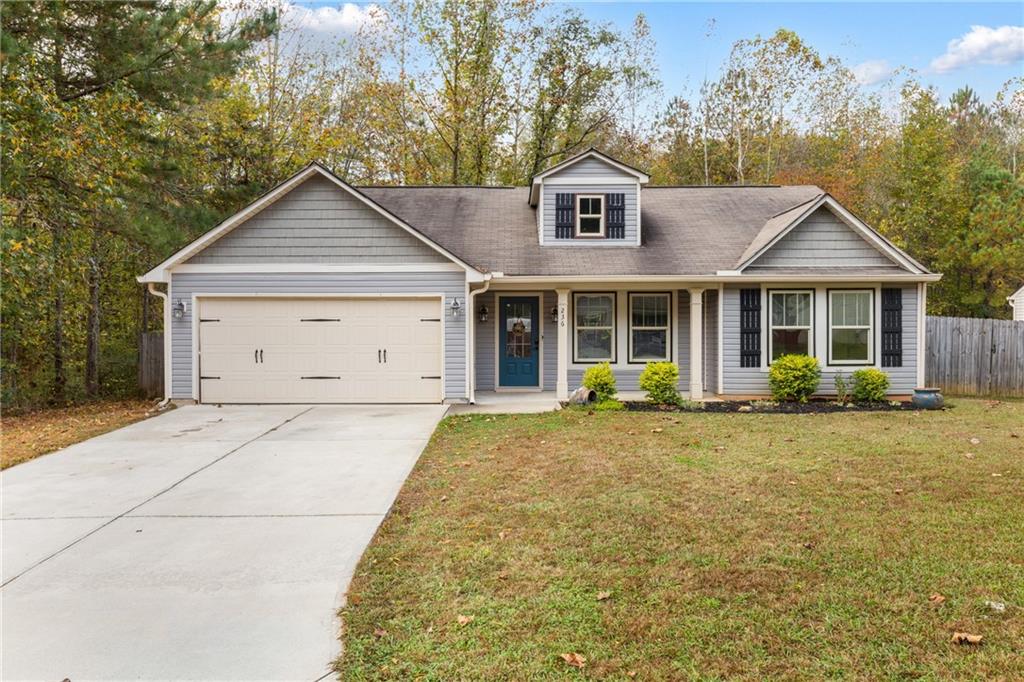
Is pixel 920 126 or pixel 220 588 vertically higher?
pixel 920 126

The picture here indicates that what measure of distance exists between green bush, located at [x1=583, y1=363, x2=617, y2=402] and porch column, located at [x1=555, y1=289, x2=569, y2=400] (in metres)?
1.06

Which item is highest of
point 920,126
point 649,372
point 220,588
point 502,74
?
point 502,74

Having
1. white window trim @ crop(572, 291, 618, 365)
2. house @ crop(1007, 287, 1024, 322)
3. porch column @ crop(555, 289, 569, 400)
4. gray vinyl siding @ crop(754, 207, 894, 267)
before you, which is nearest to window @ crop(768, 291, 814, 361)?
gray vinyl siding @ crop(754, 207, 894, 267)

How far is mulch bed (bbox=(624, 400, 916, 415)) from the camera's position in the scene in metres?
10.5

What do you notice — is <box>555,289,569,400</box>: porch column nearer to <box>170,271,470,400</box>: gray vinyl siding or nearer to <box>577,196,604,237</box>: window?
<box>577,196,604,237</box>: window

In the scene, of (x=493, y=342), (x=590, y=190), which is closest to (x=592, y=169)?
(x=590, y=190)

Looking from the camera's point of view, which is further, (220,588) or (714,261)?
(714,261)

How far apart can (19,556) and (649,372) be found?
29.8ft

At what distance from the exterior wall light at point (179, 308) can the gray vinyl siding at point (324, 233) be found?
0.76 metres

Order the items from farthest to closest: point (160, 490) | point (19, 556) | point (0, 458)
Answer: point (0, 458), point (160, 490), point (19, 556)

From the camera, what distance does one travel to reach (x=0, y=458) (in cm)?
731

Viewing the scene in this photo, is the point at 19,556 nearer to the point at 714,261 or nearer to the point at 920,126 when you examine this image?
the point at 714,261

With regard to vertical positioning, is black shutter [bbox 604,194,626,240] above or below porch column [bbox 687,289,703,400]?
above

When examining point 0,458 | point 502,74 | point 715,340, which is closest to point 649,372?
point 715,340
